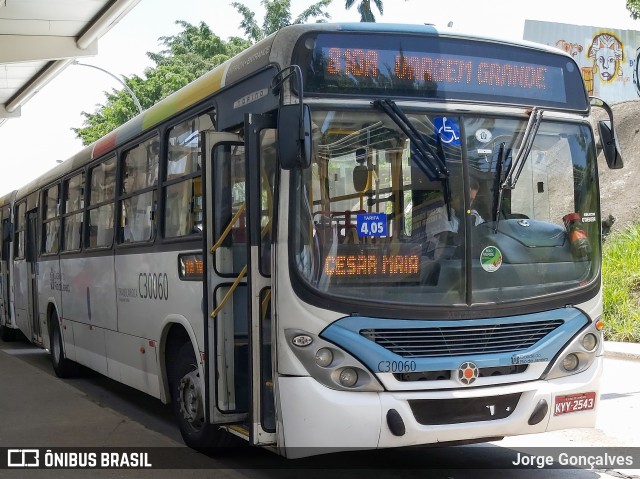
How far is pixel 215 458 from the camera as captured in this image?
7410 millimetres

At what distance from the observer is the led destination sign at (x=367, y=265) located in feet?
18.7

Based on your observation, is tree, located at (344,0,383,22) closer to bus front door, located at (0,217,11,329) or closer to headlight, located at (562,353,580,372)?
bus front door, located at (0,217,11,329)

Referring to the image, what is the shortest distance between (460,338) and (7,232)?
45.2ft

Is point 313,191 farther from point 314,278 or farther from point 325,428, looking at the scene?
point 325,428

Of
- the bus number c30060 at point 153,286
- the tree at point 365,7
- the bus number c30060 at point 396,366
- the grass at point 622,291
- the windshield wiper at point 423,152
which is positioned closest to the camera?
the bus number c30060 at point 396,366

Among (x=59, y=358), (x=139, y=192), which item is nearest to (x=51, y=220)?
(x=59, y=358)

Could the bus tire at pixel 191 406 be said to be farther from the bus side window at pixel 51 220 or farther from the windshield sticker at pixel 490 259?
the bus side window at pixel 51 220

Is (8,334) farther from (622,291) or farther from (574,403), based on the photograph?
(574,403)

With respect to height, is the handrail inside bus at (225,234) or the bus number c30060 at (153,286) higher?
the handrail inside bus at (225,234)

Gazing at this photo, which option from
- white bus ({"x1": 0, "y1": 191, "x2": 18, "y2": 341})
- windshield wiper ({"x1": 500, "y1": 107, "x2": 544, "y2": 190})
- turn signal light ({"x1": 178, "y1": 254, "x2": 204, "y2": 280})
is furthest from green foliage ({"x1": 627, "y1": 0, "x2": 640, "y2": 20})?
turn signal light ({"x1": 178, "y1": 254, "x2": 204, "y2": 280})

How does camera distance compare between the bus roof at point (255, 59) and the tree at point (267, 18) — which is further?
the tree at point (267, 18)

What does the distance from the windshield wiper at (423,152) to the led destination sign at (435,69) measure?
0.46 ft

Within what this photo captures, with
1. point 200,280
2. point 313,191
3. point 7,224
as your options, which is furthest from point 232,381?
point 7,224

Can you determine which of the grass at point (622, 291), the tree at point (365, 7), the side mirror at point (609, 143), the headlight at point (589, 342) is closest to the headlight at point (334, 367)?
the headlight at point (589, 342)
